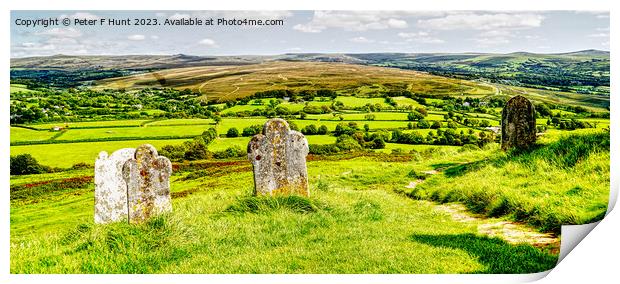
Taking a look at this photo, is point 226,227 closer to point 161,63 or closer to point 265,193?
point 265,193

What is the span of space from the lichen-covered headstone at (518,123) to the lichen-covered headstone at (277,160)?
25.7ft

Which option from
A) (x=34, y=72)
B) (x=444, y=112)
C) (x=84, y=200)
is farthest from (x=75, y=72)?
(x=444, y=112)

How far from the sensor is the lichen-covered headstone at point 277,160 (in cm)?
1307

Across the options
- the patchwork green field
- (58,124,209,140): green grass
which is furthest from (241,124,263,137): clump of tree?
(58,124,209,140): green grass

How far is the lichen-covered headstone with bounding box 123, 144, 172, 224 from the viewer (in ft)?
37.0

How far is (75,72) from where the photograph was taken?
64.9ft

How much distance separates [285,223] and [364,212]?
209 centimetres

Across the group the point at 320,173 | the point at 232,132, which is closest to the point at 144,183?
the point at 320,173

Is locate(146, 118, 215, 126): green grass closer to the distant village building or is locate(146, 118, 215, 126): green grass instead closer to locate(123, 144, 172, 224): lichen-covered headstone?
the distant village building

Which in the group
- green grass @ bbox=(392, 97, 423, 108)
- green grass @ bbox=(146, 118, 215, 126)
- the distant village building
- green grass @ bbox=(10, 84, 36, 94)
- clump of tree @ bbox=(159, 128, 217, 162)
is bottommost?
clump of tree @ bbox=(159, 128, 217, 162)

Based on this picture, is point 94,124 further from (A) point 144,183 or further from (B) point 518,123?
(B) point 518,123

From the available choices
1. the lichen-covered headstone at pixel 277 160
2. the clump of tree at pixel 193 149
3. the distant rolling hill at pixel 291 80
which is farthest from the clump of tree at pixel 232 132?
the lichen-covered headstone at pixel 277 160

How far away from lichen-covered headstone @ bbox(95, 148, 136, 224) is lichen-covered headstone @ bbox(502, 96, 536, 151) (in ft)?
38.7

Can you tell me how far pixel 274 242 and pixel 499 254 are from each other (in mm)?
4102
